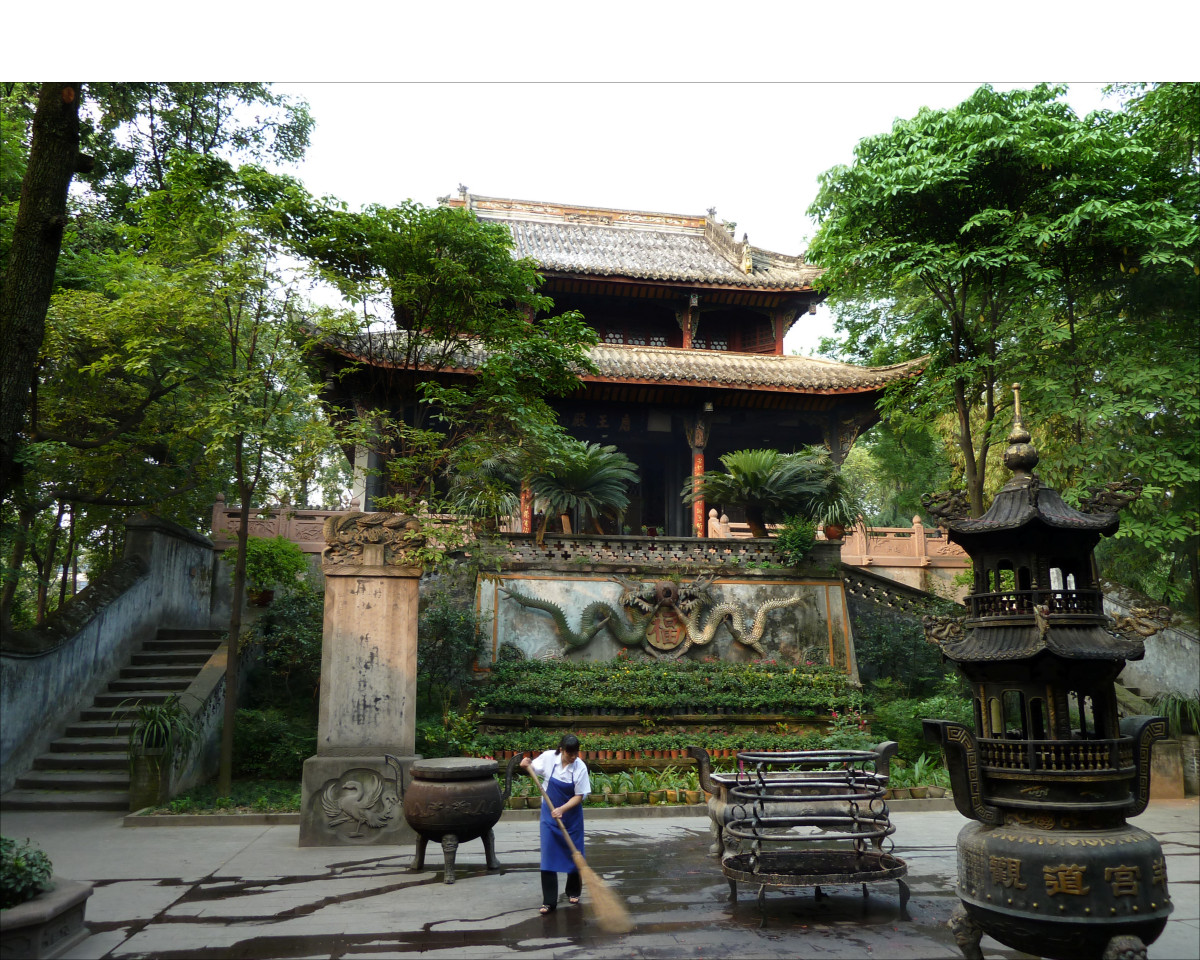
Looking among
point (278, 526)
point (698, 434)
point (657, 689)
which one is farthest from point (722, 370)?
point (278, 526)

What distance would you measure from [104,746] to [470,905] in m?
7.18

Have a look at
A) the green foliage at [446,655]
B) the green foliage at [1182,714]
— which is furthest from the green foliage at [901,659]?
the green foliage at [446,655]

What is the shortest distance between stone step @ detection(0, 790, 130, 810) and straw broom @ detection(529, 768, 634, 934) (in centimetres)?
645

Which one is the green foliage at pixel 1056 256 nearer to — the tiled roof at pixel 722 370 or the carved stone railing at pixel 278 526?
the tiled roof at pixel 722 370

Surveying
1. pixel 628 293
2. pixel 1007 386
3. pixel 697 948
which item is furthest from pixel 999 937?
pixel 628 293

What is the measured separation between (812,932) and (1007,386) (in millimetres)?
10390

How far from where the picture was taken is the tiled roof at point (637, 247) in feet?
63.2

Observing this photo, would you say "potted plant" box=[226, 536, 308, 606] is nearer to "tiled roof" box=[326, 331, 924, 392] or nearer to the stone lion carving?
"tiled roof" box=[326, 331, 924, 392]

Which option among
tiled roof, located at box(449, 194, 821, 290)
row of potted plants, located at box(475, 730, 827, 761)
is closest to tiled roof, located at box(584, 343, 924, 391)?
tiled roof, located at box(449, 194, 821, 290)

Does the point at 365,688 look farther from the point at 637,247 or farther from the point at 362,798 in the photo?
the point at 637,247

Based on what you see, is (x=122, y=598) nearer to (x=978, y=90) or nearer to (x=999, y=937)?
(x=999, y=937)

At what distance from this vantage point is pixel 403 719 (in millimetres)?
8336

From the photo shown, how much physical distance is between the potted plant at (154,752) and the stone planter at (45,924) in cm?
474

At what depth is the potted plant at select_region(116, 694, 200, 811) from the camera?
9.52 metres
